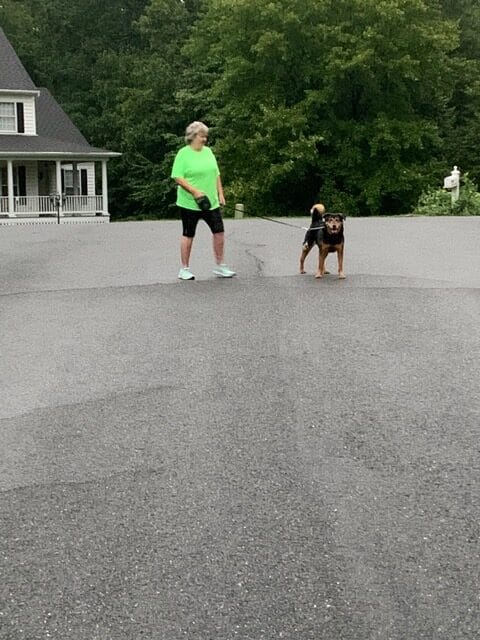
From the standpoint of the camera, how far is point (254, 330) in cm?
832

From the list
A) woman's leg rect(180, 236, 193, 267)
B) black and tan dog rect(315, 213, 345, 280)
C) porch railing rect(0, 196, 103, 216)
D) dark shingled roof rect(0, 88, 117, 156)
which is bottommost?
porch railing rect(0, 196, 103, 216)

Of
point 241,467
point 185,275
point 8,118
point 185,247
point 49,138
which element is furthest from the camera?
point 49,138

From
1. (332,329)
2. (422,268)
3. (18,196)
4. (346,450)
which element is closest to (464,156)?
(18,196)

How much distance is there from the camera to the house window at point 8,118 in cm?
4056

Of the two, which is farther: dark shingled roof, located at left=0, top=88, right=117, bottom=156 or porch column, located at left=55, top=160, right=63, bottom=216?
porch column, located at left=55, top=160, right=63, bottom=216

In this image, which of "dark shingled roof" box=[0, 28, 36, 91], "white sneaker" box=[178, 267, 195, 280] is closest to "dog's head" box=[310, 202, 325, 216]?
"white sneaker" box=[178, 267, 195, 280]

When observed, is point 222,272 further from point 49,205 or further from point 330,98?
point 49,205

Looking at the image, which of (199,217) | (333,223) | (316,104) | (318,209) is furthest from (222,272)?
(316,104)

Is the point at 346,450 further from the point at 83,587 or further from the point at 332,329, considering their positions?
the point at 332,329

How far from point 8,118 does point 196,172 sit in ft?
108

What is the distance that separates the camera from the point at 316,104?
39625 mm

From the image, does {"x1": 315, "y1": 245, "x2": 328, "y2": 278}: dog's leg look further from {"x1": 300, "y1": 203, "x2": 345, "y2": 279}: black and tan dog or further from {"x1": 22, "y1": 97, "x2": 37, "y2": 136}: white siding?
{"x1": 22, "y1": 97, "x2": 37, "y2": 136}: white siding

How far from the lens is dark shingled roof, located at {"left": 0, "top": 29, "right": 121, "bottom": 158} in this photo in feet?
131

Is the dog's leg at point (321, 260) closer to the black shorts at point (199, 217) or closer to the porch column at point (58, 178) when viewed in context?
the black shorts at point (199, 217)
